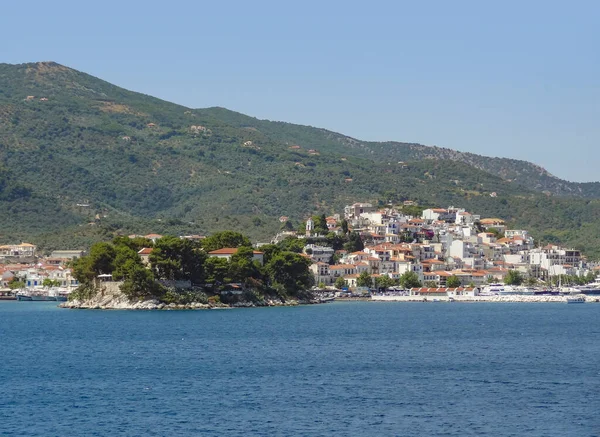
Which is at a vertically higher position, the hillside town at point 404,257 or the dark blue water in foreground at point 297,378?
the hillside town at point 404,257

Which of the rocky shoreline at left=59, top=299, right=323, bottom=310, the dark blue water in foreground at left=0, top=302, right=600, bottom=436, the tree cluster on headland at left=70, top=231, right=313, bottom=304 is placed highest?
the tree cluster on headland at left=70, top=231, right=313, bottom=304

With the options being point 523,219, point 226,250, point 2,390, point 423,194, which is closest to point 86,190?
point 423,194

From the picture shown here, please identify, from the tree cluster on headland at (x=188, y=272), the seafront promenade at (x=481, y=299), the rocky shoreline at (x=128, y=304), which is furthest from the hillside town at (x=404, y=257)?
the rocky shoreline at (x=128, y=304)

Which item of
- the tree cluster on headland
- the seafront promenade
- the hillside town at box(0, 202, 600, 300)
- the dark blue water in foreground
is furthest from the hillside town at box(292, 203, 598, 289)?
the dark blue water in foreground

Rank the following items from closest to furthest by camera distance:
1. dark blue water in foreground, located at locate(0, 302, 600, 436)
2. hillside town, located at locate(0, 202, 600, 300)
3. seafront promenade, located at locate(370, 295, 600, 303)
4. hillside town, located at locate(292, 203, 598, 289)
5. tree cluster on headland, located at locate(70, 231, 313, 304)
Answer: dark blue water in foreground, located at locate(0, 302, 600, 436) → tree cluster on headland, located at locate(70, 231, 313, 304) → seafront promenade, located at locate(370, 295, 600, 303) → hillside town, located at locate(0, 202, 600, 300) → hillside town, located at locate(292, 203, 598, 289)

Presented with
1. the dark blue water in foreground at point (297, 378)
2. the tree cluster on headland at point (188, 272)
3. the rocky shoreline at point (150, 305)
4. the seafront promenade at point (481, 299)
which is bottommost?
the dark blue water in foreground at point (297, 378)

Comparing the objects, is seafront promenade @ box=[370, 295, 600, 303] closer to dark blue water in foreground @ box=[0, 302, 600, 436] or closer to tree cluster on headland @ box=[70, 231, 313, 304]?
tree cluster on headland @ box=[70, 231, 313, 304]

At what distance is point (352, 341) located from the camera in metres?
51.2

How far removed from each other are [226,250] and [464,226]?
179 ft

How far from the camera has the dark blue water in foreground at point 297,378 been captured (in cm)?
2980

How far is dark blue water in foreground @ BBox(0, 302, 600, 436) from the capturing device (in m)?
29.8

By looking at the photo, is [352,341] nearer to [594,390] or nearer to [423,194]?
[594,390]

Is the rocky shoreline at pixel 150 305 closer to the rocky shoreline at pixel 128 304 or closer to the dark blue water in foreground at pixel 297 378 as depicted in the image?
the rocky shoreline at pixel 128 304

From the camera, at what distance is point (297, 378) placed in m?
38.0
